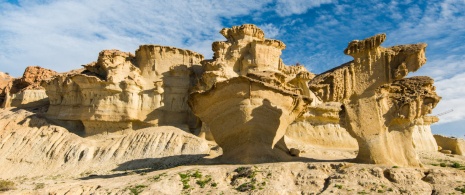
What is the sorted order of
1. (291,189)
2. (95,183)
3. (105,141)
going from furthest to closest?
(105,141), (95,183), (291,189)

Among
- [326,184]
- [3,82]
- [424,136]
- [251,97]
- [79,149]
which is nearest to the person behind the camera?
[326,184]

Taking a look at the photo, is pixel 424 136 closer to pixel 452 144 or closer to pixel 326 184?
pixel 452 144

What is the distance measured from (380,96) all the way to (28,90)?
3617 centimetres

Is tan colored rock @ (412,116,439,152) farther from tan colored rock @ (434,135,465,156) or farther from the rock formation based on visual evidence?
tan colored rock @ (434,135,465,156)

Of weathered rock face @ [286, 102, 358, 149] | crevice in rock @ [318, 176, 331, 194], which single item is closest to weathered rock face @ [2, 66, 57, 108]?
weathered rock face @ [286, 102, 358, 149]

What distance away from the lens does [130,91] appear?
35.8 m

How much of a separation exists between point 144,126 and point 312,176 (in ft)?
73.6

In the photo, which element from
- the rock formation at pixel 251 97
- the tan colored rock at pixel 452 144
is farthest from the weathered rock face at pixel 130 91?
the tan colored rock at pixel 452 144

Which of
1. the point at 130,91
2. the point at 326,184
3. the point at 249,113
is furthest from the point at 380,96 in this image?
the point at 130,91

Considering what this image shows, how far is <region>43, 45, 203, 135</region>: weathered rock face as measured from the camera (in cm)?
3569

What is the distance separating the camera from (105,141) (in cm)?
3419

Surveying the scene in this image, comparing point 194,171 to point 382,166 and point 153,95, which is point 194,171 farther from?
point 153,95

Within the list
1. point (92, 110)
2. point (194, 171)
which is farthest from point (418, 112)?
point (92, 110)

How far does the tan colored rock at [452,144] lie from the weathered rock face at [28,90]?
3988 centimetres
